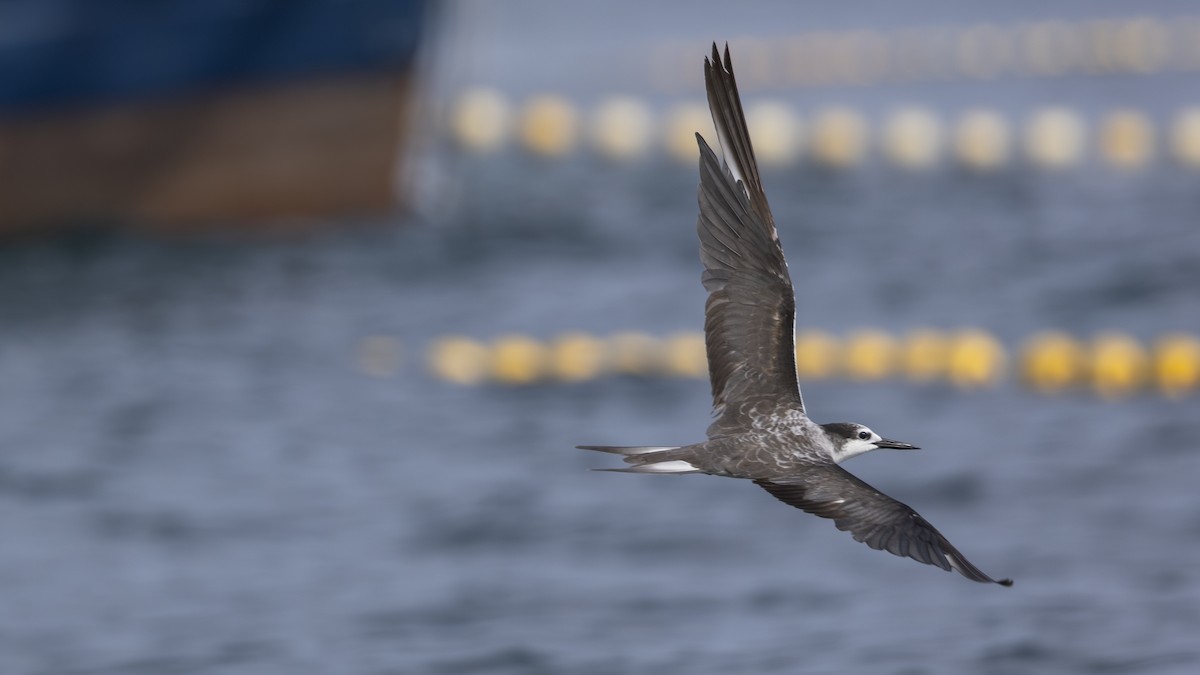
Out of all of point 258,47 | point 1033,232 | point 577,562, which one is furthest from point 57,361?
point 1033,232

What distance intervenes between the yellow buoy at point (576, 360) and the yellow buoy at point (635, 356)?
4.4 inches

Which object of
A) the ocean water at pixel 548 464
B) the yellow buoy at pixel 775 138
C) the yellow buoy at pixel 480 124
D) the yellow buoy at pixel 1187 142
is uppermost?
the yellow buoy at pixel 480 124

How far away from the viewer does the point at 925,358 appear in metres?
15.8

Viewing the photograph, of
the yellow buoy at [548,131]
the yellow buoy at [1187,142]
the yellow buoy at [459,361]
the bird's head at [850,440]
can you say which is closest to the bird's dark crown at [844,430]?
the bird's head at [850,440]

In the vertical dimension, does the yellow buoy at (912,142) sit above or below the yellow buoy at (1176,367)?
above

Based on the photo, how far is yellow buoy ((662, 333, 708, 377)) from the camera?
53.2ft

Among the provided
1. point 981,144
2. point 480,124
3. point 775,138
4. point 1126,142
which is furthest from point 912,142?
point 480,124

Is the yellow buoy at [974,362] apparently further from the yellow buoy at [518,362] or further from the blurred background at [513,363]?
the yellow buoy at [518,362]

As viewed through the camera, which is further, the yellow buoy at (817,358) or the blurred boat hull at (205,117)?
the blurred boat hull at (205,117)

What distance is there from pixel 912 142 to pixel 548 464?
1270 cm

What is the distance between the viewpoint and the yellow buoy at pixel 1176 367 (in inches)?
574

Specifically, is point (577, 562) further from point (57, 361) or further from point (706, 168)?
point (57, 361)

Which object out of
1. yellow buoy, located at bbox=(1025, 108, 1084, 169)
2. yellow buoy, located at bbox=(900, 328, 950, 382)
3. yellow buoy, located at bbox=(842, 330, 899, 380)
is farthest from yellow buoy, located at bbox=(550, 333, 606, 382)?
yellow buoy, located at bbox=(1025, 108, 1084, 169)

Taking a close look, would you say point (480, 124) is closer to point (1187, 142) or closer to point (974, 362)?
point (1187, 142)
